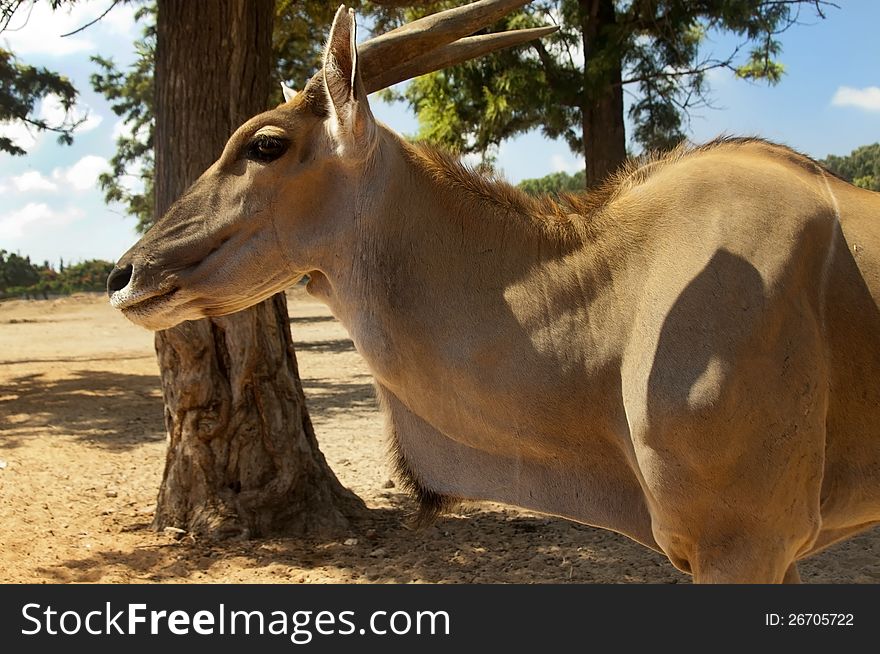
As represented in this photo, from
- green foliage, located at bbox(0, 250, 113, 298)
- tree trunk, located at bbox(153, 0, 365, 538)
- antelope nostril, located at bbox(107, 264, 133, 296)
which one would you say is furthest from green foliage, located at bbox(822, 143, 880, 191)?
green foliage, located at bbox(0, 250, 113, 298)

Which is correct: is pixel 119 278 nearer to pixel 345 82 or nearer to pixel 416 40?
pixel 345 82

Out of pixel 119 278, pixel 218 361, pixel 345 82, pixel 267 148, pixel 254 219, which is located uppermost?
pixel 345 82

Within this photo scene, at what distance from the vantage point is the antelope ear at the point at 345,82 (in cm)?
340

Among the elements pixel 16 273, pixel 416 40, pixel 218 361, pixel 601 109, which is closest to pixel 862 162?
pixel 601 109

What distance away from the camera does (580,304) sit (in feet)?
11.9

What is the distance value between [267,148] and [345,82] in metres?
0.48

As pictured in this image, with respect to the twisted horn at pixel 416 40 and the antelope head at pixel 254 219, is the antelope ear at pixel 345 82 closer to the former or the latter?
the antelope head at pixel 254 219

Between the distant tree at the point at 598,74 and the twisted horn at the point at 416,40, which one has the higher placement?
the distant tree at the point at 598,74

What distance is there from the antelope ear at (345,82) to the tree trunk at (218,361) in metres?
3.55

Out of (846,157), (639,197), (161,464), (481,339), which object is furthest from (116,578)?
(846,157)

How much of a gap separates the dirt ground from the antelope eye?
2315mm

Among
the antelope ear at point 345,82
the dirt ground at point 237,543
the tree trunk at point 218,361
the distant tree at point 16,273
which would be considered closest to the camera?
the antelope ear at point 345,82

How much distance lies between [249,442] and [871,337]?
195 inches

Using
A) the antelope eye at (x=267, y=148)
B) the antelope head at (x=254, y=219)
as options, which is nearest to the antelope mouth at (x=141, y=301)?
the antelope head at (x=254, y=219)
